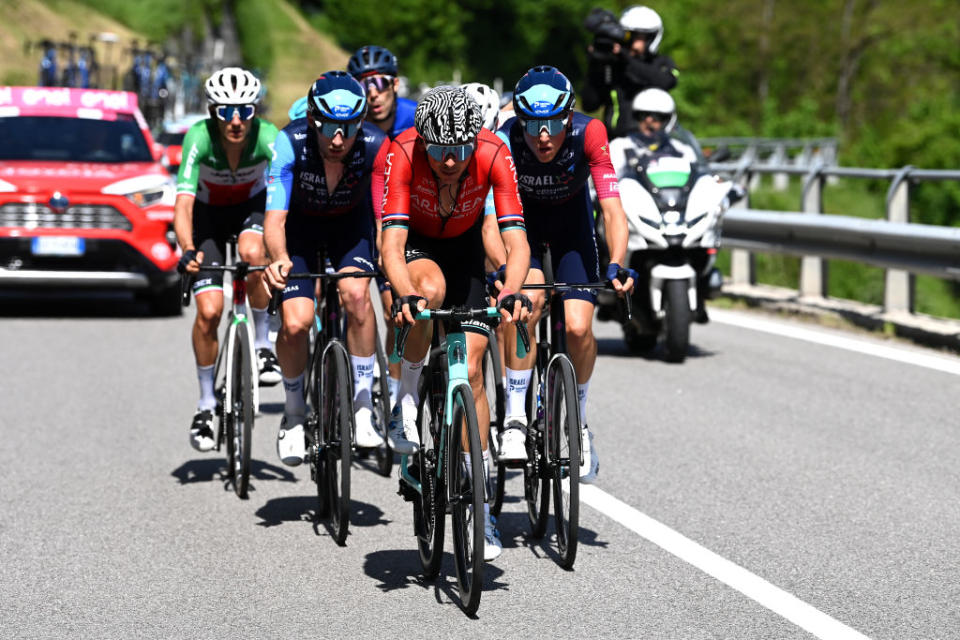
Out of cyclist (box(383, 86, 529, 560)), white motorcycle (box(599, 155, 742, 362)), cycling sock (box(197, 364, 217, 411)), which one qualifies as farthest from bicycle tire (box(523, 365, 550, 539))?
white motorcycle (box(599, 155, 742, 362))

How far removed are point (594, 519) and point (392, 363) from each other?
4.82ft

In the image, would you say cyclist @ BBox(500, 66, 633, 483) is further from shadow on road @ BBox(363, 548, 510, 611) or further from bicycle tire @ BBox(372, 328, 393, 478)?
bicycle tire @ BBox(372, 328, 393, 478)

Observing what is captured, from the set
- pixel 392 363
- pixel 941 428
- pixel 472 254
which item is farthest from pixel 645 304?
pixel 472 254

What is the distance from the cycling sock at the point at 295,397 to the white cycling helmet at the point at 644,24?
278 inches

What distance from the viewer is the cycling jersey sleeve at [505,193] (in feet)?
22.4

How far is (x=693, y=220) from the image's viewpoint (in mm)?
12688

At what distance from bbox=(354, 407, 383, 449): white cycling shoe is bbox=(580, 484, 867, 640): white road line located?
1.04m

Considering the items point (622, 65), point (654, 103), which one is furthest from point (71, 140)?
point (654, 103)

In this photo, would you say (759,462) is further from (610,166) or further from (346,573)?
(346,573)

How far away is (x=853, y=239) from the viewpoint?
14398mm

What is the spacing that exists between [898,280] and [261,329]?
622 cm

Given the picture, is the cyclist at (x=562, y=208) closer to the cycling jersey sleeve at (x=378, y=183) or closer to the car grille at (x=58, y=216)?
→ the cycling jersey sleeve at (x=378, y=183)

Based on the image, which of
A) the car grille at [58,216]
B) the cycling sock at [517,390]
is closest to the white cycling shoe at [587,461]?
the cycling sock at [517,390]

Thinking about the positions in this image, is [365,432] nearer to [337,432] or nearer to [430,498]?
[337,432]
